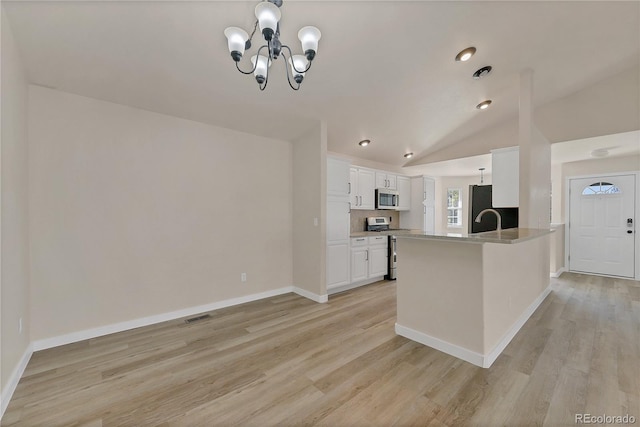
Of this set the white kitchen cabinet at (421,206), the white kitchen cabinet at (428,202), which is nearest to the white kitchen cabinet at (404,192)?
the white kitchen cabinet at (421,206)

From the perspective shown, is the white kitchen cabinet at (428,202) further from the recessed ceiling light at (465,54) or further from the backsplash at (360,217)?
the recessed ceiling light at (465,54)

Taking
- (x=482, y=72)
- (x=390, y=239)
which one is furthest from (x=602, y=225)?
(x=482, y=72)

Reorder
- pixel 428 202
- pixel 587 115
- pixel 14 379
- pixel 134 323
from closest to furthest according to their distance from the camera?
1. pixel 14 379
2. pixel 134 323
3. pixel 587 115
4. pixel 428 202

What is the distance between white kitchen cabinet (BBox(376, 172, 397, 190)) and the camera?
5.25 metres

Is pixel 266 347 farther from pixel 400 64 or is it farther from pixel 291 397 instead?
pixel 400 64

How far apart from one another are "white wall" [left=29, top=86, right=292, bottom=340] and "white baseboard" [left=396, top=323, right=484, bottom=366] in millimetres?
2185

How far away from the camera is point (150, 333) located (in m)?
2.80

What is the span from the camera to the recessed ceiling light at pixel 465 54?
292 centimetres

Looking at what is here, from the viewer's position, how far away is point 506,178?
13.0 feet

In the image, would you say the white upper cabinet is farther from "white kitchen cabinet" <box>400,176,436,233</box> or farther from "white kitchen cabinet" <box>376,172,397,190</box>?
"white kitchen cabinet" <box>400,176,436,233</box>

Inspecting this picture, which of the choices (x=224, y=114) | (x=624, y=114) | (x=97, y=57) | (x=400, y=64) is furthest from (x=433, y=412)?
(x=624, y=114)

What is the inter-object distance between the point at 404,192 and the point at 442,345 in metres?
3.91

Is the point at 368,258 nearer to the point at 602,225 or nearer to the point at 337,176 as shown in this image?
the point at 337,176

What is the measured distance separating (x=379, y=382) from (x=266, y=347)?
1105 mm
